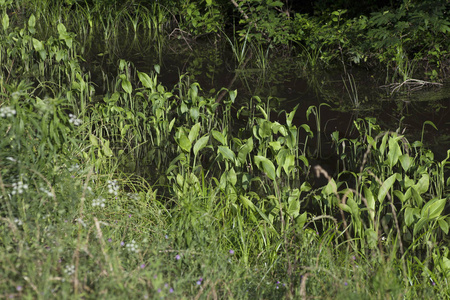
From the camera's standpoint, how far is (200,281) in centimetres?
230

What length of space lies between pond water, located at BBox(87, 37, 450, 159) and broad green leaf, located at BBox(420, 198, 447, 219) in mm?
1331

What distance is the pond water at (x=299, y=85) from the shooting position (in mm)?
4859

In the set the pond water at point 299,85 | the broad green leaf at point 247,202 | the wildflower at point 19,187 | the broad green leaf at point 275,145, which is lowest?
the pond water at point 299,85

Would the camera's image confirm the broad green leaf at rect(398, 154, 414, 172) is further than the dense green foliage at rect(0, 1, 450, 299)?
Yes

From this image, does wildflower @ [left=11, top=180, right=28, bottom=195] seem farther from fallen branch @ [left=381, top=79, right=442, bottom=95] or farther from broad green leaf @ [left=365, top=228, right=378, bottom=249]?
fallen branch @ [left=381, top=79, right=442, bottom=95]

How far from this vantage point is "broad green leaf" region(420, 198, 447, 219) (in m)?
2.93

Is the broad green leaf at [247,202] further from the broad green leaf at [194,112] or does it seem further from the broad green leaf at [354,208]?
the broad green leaf at [194,112]

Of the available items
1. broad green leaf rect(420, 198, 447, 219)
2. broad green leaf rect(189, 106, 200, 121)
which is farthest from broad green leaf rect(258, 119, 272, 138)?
broad green leaf rect(420, 198, 447, 219)

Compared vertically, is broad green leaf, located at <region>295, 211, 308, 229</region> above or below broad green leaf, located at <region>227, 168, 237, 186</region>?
below

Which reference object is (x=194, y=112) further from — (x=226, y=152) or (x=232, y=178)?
(x=232, y=178)

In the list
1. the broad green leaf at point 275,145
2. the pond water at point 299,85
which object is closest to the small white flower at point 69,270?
the broad green leaf at point 275,145

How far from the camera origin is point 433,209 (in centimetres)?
295

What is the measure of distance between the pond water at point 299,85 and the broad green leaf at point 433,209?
133cm

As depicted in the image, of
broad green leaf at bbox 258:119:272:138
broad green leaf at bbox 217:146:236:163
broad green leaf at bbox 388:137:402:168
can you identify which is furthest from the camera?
broad green leaf at bbox 258:119:272:138
